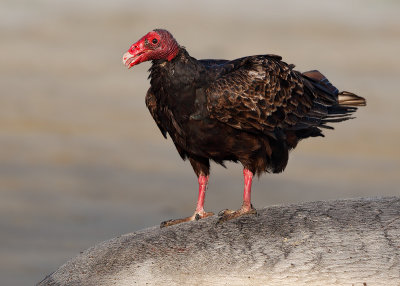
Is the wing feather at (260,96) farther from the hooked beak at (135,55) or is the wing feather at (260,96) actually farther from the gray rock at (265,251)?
the gray rock at (265,251)

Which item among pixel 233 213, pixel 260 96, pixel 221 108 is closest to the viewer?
pixel 233 213

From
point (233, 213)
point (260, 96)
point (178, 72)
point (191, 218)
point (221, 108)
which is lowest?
point (233, 213)

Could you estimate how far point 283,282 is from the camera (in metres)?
7.75

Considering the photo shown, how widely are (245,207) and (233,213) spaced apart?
8.4 inches

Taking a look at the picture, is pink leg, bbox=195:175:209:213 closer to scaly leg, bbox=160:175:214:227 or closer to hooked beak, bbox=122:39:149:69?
scaly leg, bbox=160:175:214:227

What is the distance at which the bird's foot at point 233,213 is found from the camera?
9891 mm

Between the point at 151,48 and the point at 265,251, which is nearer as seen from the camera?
the point at 265,251

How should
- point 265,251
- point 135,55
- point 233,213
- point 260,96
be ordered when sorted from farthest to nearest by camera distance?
point 260,96, point 135,55, point 233,213, point 265,251


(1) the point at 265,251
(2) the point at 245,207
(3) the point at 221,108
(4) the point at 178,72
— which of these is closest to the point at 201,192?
(2) the point at 245,207

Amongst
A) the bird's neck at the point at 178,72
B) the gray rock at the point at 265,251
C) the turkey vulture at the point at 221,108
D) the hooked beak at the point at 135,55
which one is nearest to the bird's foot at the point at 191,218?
the turkey vulture at the point at 221,108

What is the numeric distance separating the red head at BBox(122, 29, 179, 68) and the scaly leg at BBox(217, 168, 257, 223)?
177 centimetres

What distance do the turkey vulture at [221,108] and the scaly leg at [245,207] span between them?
0.04 ft

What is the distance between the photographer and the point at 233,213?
32.9ft

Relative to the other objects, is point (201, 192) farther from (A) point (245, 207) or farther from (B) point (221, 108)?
(B) point (221, 108)
